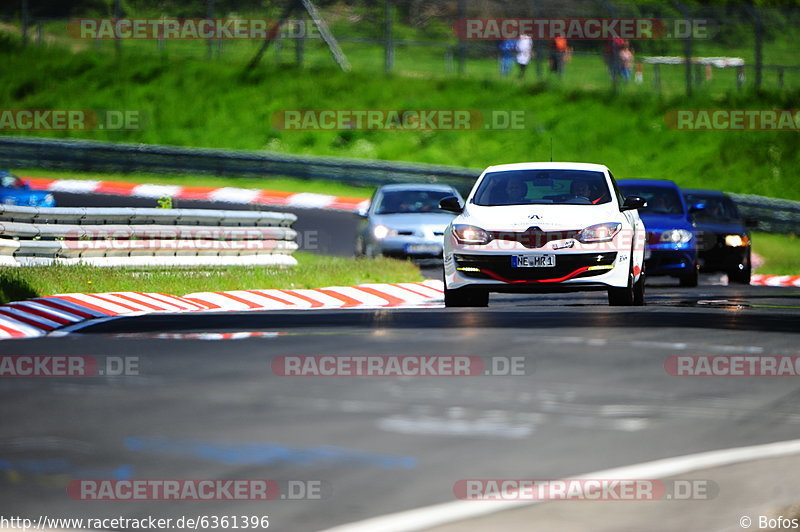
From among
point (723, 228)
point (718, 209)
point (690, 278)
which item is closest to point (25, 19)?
point (718, 209)

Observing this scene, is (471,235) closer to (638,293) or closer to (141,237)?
(638,293)

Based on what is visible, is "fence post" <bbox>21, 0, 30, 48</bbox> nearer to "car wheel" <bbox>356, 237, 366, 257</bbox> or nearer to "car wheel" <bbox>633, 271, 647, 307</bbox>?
"car wheel" <bbox>356, 237, 366, 257</bbox>

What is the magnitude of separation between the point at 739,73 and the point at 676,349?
28.6 meters

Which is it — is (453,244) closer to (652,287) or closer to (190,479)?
(652,287)

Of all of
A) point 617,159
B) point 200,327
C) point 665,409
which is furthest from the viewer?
point 617,159

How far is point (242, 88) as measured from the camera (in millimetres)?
43969

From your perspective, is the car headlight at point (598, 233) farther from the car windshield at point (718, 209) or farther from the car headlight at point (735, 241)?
the car windshield at point (718, 209)

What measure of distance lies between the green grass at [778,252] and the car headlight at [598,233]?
12580 mm

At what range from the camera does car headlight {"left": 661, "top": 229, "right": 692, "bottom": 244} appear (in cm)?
2011

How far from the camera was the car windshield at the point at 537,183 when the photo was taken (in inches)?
629

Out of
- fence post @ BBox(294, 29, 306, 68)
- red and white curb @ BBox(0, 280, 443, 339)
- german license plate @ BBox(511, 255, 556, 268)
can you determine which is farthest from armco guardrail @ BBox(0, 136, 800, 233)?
german license plate @ BBox(511, 255, 556, 268)

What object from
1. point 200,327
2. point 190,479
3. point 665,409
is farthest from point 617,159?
point 190,479

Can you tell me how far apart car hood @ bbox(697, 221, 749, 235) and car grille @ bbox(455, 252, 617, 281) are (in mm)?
7657

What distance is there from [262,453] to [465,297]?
8.56 m
